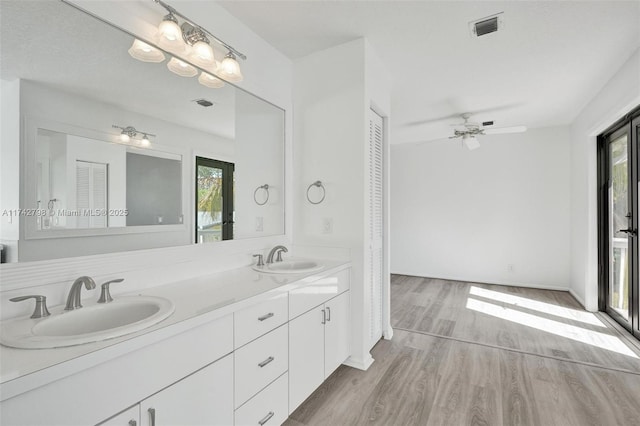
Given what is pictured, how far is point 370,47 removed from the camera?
7.80 feet

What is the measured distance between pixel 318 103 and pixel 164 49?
120cm

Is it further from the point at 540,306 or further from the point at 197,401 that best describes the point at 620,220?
the point at 197,401

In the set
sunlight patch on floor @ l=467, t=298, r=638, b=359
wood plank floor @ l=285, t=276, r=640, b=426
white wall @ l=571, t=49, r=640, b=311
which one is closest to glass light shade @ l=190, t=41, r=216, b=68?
wood plank floor @ l=285, t=276, r=640, b=426

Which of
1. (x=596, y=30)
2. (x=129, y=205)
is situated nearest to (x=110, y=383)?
(x=129, y=205)

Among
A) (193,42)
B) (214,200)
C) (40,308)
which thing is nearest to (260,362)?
(40,308)

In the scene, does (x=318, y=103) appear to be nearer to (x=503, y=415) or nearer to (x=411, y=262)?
(x=503, y=415)

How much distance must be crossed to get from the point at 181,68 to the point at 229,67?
0.30m

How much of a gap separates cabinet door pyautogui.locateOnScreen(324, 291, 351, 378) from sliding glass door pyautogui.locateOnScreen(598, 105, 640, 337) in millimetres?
2804

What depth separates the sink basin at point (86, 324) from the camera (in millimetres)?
882

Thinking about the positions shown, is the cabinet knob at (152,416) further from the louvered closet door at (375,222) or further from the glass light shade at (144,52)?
the louvered closet door at (375,222)

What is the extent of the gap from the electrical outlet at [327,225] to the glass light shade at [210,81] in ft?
4.06

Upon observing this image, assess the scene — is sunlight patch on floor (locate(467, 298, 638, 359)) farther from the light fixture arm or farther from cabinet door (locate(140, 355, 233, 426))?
the light fixture arm

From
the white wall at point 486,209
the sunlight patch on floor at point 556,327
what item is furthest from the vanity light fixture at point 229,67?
the white wall at point 486,209

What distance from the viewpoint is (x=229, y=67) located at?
6.27 ft
